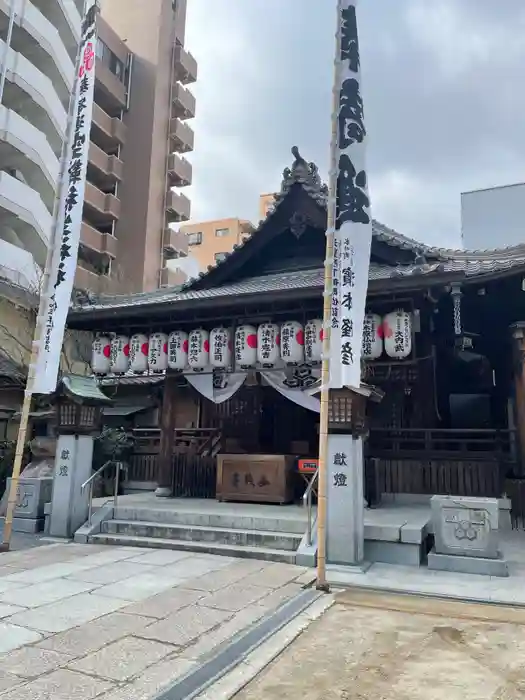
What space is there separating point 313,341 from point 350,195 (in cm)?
386

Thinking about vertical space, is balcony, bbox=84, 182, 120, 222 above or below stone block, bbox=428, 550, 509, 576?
above

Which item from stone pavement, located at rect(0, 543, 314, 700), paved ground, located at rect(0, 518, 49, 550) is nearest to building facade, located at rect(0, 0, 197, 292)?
paved ground, located at rect(0, 518, 49, 550)

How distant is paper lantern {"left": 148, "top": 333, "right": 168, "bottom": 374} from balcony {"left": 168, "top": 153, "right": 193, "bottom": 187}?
98.5 ft

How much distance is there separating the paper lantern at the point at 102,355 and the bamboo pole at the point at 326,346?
7.60m

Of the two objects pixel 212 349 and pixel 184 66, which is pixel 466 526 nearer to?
pixel 212 349

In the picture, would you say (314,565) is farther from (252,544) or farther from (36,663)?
(36,663)

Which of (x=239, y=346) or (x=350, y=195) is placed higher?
(x=350, y=195)

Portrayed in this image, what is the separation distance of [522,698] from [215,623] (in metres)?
2.98

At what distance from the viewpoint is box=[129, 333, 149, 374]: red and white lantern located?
13516 mm

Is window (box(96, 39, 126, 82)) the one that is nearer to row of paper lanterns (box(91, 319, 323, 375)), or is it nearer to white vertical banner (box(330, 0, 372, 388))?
row of paper lanterns (box(91, 319, 323, 375))

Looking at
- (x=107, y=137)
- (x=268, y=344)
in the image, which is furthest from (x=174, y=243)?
(x=268, y=344)

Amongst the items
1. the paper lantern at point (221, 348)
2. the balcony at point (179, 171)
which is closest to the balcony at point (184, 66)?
the balcony at point (179, 171)

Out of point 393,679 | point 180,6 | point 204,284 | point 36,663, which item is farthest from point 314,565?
point 180,6

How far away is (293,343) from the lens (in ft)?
38.4
